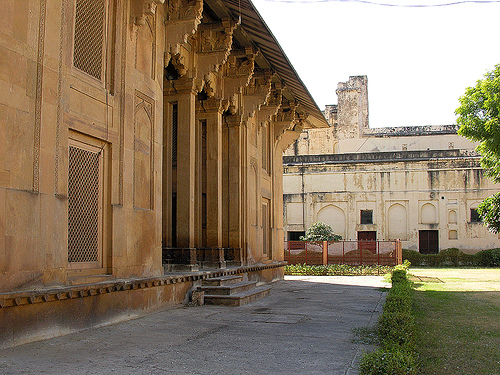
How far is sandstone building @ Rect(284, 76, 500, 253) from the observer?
3450 cm

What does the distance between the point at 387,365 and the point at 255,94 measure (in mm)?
11807

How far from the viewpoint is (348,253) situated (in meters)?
26.9

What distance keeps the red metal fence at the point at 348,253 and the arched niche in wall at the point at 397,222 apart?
28.1ft

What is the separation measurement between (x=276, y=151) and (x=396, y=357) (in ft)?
51.8

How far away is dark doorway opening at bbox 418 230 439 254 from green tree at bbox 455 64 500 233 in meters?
12.8

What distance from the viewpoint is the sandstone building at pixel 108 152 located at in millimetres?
5914

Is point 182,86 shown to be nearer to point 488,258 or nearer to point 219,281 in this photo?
point 219,281

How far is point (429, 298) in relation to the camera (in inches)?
495

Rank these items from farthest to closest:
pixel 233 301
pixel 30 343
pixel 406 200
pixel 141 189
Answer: pixel 406 200 → pixel 233 301 → pixel 141 189 → pixel 30 343

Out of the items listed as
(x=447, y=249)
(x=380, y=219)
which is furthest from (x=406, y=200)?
(x=447, y=249)

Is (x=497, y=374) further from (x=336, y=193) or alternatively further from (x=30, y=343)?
(x=336, y=193)

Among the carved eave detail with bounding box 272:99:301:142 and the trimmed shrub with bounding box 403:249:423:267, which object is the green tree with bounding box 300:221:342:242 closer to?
the trimmed shrub with bounding box 403:249:423:267

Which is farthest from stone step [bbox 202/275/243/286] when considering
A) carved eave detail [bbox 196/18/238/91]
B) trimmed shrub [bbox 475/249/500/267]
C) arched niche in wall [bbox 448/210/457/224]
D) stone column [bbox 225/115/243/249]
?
arched niche in wall [bbox 448/210/457/224]

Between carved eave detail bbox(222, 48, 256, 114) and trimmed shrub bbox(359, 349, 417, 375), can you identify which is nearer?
trimmed shrub bbox(359, 349, 417, 375)
